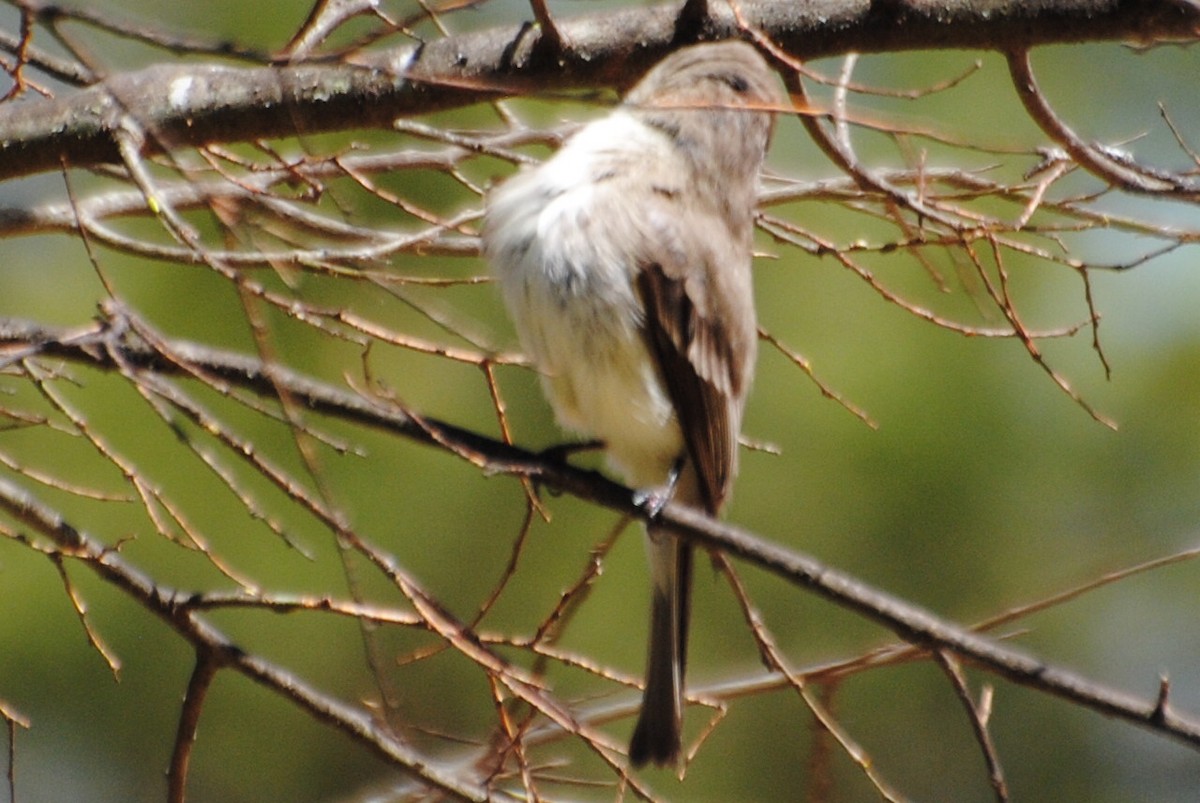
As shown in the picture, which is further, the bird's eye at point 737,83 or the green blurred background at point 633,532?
the green blurred background at point 633,532

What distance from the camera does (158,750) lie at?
5.81 meters

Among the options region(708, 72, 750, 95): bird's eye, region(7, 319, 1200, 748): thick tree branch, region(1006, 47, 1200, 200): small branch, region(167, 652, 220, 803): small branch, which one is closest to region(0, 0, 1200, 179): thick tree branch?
region(1006, 47, 1200, 200): small branch

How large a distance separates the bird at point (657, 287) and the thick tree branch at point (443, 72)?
155 millimetres

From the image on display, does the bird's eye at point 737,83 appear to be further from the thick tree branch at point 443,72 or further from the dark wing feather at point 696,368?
the thick tree branch at point 443,72

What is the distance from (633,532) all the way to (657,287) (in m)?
2.30

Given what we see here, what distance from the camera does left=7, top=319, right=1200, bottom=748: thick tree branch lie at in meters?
2.01

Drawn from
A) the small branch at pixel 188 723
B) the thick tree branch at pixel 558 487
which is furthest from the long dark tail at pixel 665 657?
the small branch at pixel 188 723

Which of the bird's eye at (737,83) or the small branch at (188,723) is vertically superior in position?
the bird's eye at (737,83)

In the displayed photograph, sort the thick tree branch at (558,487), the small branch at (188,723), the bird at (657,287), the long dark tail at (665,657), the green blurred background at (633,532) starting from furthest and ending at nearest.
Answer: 1. the green blurred background at (633,532)
2. the long dark tail at (665,657)
3. the bird at (657,287)
4. the small branch at (188,723)
5. the thick tree branch at (558,487)

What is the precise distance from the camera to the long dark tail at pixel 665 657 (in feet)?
10.4

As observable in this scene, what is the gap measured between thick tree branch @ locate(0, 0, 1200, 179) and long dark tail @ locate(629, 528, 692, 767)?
938 mm

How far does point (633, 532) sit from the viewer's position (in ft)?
17.2

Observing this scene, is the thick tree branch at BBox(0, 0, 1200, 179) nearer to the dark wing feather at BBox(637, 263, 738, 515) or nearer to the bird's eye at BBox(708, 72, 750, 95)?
the dark wing feather at BBox(637, 263, 738, 515)

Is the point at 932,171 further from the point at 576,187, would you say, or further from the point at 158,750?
the point at 158,750
